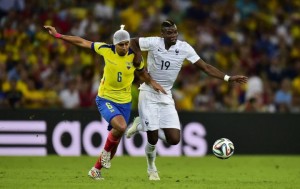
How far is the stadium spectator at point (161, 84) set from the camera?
13531mm

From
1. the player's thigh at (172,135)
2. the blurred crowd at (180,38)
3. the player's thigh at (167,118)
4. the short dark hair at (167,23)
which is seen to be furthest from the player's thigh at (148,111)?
the blurred crowd at (180,38)

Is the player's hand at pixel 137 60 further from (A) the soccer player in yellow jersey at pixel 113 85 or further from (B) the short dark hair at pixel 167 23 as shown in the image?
(B) the short dark hair at pixel 167 23

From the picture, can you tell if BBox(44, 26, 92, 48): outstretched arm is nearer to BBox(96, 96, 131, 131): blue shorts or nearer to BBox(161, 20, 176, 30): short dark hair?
BBox(96, 96, 131, 131): blue shorts

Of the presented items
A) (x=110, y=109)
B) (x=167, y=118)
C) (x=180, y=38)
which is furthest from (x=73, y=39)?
(x=180, y=38)

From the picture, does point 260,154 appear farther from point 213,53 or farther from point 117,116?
point 117,116

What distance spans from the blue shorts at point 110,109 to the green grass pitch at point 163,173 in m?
1.06

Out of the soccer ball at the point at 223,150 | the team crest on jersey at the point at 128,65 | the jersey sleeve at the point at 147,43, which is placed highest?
the jersey sleeve at the point at 147,43

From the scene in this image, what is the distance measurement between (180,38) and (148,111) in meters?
11.1

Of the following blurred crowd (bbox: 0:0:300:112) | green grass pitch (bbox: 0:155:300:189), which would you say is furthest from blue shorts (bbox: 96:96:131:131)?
blurred crowd (bbox: 0:0:300:112)

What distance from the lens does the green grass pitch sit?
12594 millimetres

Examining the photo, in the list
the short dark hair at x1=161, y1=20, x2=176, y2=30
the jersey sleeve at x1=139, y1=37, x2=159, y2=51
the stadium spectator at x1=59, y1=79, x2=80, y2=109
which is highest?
the short dark hair at x1=161, y1=20, x2=176, y2=30

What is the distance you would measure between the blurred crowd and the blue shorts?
7.60 meters

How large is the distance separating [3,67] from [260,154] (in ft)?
23.3

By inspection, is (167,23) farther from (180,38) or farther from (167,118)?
(180,38)
